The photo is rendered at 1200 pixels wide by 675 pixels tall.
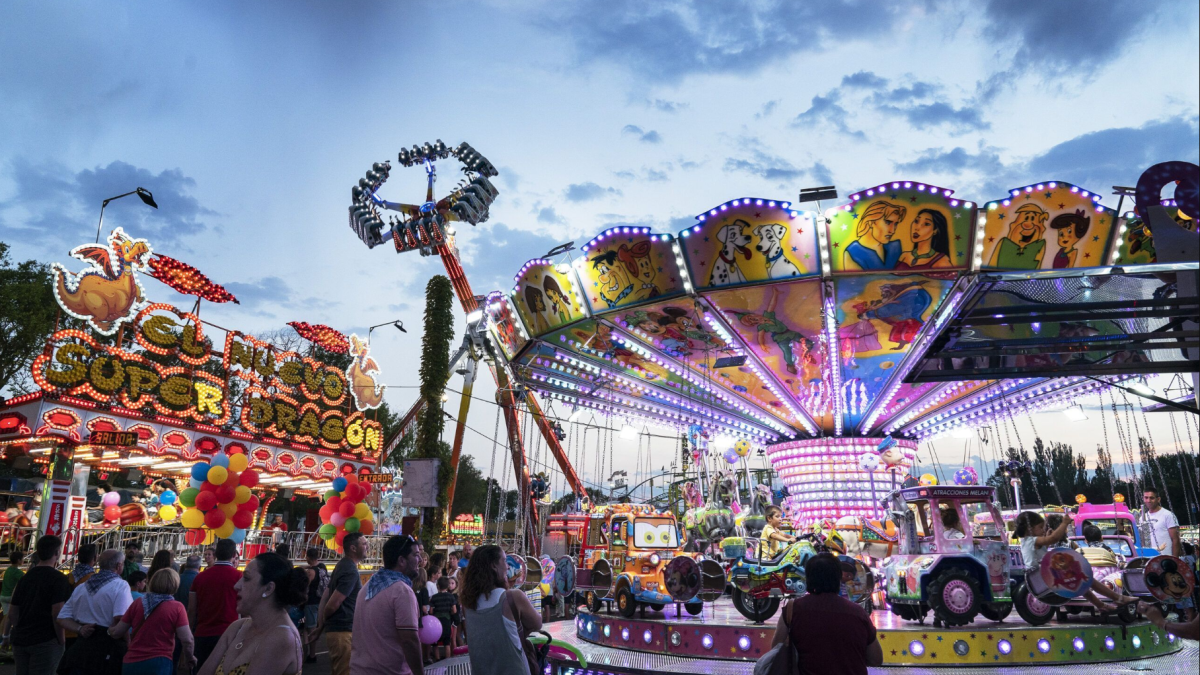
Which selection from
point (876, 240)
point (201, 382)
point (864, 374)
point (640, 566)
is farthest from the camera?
point (201, 382)

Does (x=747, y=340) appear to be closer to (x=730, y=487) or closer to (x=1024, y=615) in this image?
(x=730, y=487)

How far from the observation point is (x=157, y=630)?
208 inches

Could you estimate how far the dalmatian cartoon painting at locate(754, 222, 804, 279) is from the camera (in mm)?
12789

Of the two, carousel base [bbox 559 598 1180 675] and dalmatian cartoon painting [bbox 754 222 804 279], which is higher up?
dalmatian cartoon painting [bbox 754 222 804 279]

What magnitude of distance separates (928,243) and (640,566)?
6934mm

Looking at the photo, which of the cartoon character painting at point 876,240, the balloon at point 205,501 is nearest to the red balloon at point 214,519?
the balloon at point 205,501

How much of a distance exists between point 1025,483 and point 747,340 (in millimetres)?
35280

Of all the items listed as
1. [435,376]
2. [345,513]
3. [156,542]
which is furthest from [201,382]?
[345,513]

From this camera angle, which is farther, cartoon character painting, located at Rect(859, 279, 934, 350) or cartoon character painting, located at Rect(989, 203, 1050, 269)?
cartoon character painting, located at Rect(859, 279, 934, 350)

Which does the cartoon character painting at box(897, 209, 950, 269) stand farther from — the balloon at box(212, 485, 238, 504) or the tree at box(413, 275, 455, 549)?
the balloon at box(212, 485, 238, 504)

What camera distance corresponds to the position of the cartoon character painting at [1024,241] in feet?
40.9

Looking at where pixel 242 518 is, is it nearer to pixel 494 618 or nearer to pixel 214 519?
pixel 214 519

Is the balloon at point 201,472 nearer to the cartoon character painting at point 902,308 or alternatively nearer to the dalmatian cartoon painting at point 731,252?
the dalmatian cartoon painting at point 731,252

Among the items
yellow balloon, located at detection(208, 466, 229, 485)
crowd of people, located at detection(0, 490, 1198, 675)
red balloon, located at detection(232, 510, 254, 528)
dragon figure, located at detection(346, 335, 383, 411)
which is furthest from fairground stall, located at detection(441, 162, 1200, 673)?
dragon figure, located at detection(346, 335, 383, 411)
